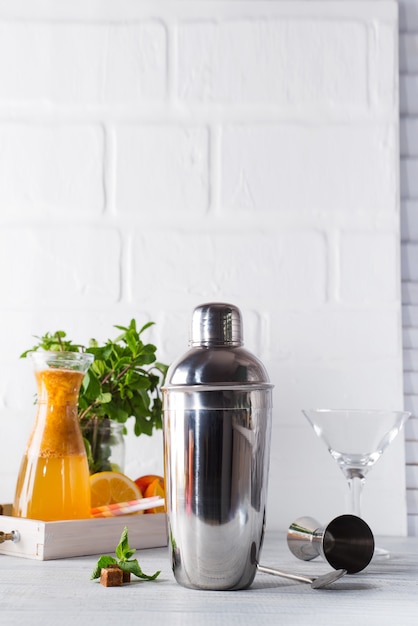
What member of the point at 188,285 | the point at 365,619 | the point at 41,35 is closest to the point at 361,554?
the point at 365,619

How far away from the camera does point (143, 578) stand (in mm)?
804

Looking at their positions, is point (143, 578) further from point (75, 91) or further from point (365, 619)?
point (75, 91)

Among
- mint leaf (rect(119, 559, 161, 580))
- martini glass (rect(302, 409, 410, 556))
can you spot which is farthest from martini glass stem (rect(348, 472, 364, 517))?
mint leaf (rect(119, 559, 161, 580))

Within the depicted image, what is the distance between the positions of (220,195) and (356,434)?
1.65 ft

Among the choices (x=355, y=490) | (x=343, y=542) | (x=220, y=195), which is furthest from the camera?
(x=220, y=195)

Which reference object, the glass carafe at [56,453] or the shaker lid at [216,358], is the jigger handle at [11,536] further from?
the shaker lid at [216,358]

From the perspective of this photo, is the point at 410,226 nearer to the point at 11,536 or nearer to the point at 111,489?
the point at 111,489

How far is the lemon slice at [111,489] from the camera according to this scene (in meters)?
1.08

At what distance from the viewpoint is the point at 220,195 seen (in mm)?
1340

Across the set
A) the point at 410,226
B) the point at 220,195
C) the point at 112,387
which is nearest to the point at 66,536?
the point at 112,387

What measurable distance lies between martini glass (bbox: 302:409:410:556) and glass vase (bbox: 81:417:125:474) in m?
0.29

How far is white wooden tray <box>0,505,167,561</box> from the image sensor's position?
0.91 metres

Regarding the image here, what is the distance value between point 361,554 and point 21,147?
0.92 meters

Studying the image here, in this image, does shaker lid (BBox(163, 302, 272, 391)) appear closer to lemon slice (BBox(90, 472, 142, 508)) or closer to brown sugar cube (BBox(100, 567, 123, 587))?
brown sugar cube (BBox(100, 567, 123, 587))
